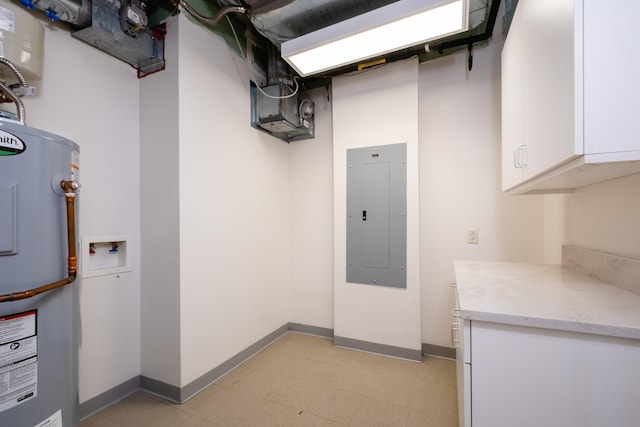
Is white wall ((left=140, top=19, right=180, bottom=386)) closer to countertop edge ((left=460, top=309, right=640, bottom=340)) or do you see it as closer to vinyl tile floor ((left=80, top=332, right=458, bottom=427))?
vinyl tile floor ((left=80, top=332, right=458, bottom=427))

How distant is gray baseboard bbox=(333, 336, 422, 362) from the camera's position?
2277 mm

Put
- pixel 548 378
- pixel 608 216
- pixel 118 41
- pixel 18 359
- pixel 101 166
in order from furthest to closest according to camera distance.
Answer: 1. pixel 101 166
2. pixel 118 41
3. pixel 608 216
4. pixel 18 359
5. pixel 548 378

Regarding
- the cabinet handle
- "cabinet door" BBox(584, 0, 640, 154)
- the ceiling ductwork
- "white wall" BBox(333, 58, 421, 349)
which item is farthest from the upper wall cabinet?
"white wall" BBox(333, 58, 421, 349)

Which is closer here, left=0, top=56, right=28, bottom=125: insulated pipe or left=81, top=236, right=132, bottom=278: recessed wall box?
left=0, top=56, right=28, bottom=125: insulated pipe

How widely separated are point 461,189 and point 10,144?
2769 mm

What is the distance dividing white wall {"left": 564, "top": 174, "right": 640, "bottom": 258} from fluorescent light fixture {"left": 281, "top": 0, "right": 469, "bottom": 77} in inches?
48.2

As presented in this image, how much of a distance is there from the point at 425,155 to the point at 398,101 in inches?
22.1

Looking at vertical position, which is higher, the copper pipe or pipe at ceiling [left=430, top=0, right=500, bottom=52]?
pipe at ceiling [left=430, top=0, right=500, bottom=52]

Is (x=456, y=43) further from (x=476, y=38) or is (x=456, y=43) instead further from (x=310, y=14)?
(x=310, y=14)

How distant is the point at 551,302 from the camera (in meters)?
0.99

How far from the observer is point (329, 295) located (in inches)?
110

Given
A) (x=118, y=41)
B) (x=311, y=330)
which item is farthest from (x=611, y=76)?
(x=311, y=330)

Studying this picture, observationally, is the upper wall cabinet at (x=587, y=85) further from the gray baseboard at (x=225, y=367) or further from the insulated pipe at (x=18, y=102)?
the insulated pipe at (x=18, y=102)

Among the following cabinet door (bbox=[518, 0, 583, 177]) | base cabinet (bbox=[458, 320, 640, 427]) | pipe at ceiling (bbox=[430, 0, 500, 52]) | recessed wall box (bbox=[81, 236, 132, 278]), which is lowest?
base cabinet (bbox=[458, 320, 640, 427])
